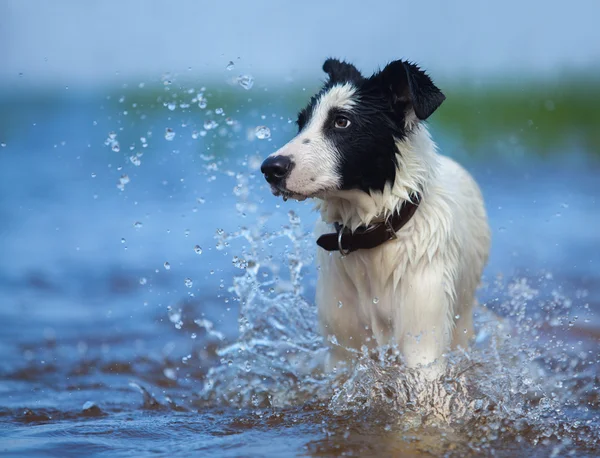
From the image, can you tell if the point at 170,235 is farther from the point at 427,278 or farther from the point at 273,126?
the point at 273,126

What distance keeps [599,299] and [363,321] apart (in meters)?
3.77

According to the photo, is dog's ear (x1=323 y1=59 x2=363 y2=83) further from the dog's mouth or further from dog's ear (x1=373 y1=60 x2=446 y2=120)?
the dog's mouth

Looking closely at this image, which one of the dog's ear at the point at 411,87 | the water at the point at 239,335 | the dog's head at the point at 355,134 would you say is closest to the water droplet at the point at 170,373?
the water at the point at 239,335

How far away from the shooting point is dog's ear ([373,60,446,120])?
4.25 metres

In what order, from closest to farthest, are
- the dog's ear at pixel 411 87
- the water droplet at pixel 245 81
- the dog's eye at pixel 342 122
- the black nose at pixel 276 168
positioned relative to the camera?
the black nose at pixel 276 168 < the dog's ear at pixel 411 87 < the dog's eye at pixel 342 122 < the water droplet at pixel 245 81

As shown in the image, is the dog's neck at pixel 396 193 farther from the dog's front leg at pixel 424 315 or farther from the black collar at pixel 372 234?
the dog's front leg at pixel 424 315

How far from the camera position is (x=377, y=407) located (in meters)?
4.81

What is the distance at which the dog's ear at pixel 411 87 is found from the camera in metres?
4.25

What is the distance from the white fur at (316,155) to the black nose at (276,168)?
0.09ft

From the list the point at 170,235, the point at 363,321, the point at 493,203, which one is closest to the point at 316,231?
the point at 363,321

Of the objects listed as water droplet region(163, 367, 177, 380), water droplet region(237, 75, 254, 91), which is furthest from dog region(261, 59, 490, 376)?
water droplet region(163, 367, 177, 380)

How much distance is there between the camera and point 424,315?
453cm

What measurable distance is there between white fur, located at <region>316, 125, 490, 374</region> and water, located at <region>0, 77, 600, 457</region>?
0.59ft

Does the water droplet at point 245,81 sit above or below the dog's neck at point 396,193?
above
